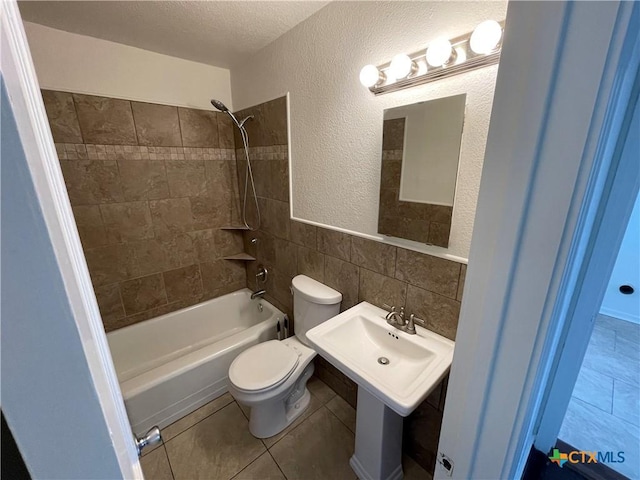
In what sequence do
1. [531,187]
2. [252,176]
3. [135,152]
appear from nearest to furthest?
[531,187]
[135,152]
[252,176]

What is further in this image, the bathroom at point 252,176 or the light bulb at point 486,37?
the bathroom at point 252,176

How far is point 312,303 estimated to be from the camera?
166cm

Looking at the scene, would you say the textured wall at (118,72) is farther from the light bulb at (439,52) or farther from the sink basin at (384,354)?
the sink basin at (384,354)

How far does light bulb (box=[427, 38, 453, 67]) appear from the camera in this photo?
92 cm

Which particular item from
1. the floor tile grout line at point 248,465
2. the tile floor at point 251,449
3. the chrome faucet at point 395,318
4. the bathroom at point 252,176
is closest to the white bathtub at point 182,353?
the bathroom at point 252,176

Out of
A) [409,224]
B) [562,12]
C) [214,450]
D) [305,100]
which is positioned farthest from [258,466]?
[305,100]

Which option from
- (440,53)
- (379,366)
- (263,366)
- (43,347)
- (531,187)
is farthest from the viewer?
(263,366)

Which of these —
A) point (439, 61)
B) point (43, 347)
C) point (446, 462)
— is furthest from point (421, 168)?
point (43, 347)

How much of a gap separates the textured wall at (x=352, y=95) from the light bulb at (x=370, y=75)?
81mm

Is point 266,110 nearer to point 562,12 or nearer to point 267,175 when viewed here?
point 267,175

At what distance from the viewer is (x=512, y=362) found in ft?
1.63

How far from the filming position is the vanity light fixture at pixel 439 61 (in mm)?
832

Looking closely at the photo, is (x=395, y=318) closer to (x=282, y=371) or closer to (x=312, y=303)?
(x=312, y=303)

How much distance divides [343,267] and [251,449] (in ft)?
3.99
